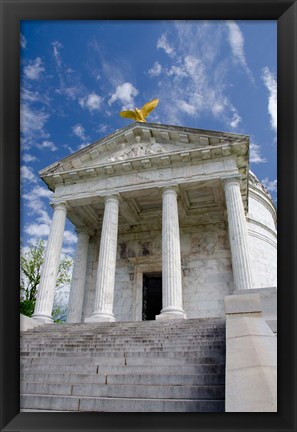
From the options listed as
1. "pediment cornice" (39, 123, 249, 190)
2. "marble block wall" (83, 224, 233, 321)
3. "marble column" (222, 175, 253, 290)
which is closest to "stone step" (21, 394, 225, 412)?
"marble column" (222, 175, 253, 290)

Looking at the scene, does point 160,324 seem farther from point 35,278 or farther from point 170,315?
point 35,278

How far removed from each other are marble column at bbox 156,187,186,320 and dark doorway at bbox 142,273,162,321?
5.45 metres

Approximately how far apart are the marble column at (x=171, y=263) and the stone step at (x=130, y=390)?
7.28 m

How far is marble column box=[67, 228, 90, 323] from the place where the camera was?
63.7ft

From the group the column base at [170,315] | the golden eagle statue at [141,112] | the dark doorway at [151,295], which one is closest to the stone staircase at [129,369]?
the column base at [170,315]

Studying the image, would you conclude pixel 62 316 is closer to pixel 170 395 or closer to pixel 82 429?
pixel 170 395

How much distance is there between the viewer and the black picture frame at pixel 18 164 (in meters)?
3.38

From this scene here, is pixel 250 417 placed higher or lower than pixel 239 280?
lower

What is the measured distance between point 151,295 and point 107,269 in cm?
817

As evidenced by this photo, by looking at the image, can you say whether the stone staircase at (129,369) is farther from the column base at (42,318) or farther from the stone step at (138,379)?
the column base at (42,318)

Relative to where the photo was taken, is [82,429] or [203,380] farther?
[203,380]
